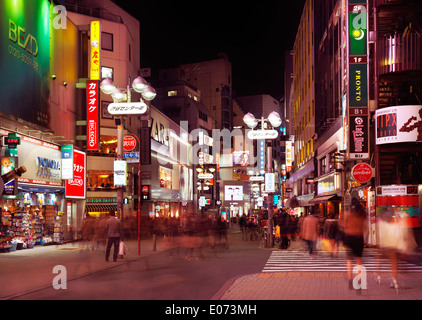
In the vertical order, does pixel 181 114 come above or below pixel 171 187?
above

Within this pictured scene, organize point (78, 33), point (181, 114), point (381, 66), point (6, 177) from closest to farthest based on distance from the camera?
1. point (6, 177)
2. point (381, 66)
3. point (78, 33)
4. point (181, 114)

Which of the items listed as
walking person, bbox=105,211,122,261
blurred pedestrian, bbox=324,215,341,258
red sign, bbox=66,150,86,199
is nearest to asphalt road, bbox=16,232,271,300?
walking person, bbox=105,211,122,261

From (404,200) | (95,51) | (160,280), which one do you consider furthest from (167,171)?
(160,280)

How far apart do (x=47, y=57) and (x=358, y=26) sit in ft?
56.5

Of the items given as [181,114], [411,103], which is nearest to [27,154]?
[411,103]

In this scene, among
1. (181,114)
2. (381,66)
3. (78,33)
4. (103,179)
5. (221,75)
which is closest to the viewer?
(381,66)

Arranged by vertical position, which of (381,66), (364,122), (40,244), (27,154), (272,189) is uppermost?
(381,66)

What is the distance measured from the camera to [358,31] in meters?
26.1

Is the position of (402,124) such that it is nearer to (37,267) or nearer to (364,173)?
(364,173)

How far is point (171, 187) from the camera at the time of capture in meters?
59.2

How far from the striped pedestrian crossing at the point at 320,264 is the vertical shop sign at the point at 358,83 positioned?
6278 millimetres

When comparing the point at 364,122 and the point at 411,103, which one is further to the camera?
the point at 364,122

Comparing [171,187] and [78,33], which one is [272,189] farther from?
[171,187]

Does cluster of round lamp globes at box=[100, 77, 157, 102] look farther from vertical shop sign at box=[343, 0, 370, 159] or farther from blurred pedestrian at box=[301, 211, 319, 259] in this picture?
vertical shop sign at box=[343, 0, 370, 159]
